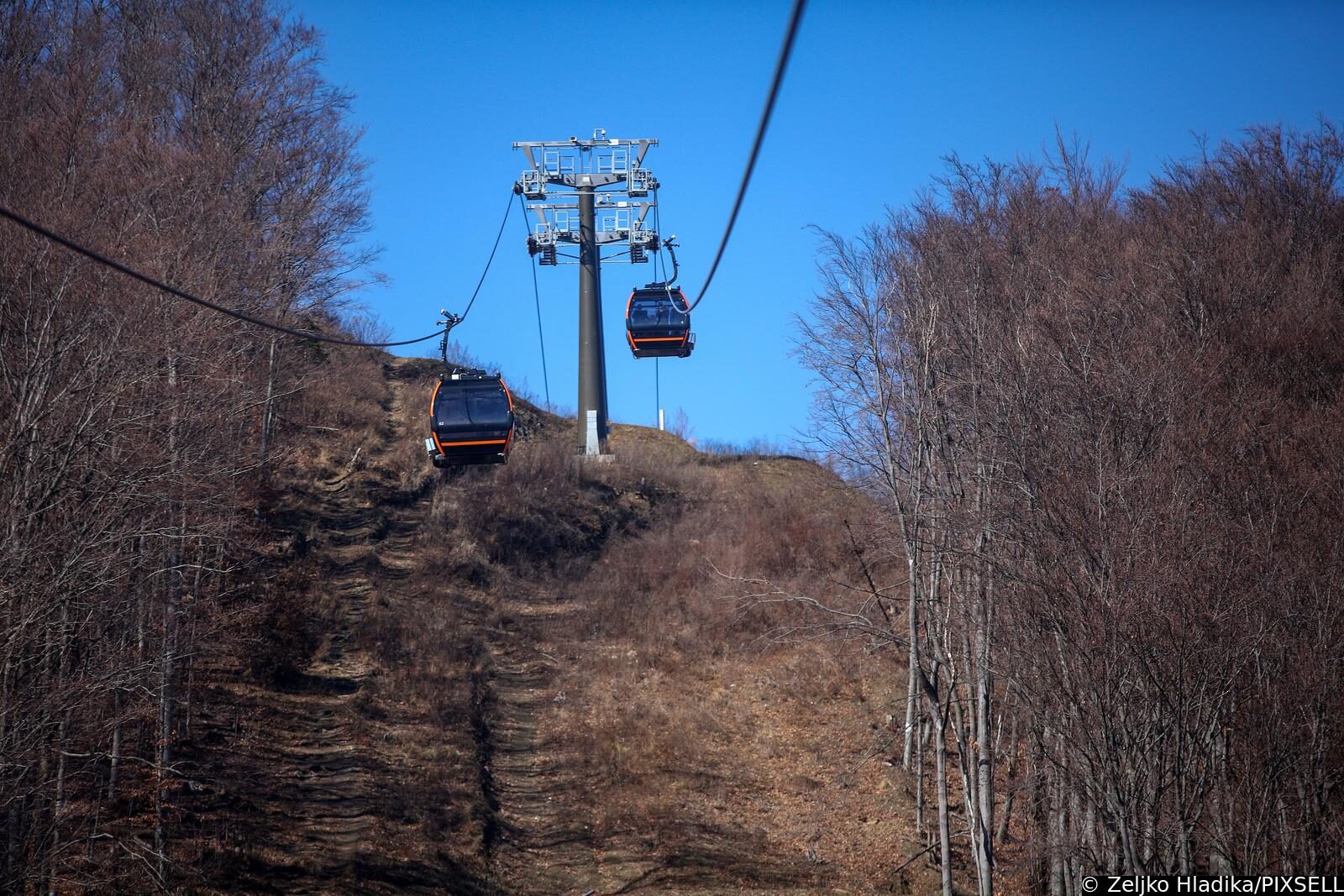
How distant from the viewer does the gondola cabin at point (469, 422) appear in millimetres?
20156

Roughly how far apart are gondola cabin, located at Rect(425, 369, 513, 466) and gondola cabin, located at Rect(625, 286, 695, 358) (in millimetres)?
7113

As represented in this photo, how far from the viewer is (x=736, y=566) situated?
30750mm

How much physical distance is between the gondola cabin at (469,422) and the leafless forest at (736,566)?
3.25 metres

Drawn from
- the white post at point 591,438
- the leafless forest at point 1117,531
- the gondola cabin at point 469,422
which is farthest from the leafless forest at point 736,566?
the white post at point 591,438

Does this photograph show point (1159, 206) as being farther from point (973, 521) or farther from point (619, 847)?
point (619, 847)

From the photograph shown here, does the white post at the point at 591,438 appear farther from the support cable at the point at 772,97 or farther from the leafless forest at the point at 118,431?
the support cable at the point at 772,97

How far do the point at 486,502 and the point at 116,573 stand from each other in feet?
59.4

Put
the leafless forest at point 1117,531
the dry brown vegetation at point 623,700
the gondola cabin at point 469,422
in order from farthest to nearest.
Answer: the gondola cabin at point 469,422 < the dry brown vegetation at point 623,700 < the leafless forest at point 1117,531

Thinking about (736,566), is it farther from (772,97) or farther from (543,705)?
(772,97)

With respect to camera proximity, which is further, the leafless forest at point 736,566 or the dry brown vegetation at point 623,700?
the dry brown vegetation at point 623,700

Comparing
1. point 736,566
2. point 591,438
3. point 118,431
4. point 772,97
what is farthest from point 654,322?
point 772,97

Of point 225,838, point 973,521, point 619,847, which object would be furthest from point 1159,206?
point 225,838

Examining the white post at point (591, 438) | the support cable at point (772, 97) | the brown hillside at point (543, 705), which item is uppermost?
the white post at point (591, 438)

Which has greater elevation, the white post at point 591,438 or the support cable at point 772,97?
the white post at point 591,438
